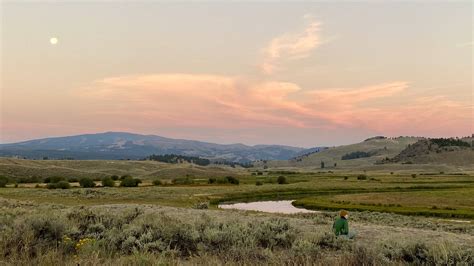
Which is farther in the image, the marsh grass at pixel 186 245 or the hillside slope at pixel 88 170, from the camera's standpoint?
the hillside slope at pixel 88 170

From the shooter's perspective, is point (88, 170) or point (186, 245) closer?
point (186, 245)

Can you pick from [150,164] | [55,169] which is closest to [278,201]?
[55,169]

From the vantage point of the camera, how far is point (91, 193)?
60.4 meters

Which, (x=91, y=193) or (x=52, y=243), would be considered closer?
(x=52, y=243)

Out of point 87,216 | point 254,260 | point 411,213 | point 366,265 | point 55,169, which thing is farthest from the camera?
point 55,169

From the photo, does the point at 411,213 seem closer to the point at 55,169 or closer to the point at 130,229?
the point at 130,229

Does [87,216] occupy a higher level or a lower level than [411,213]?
higher

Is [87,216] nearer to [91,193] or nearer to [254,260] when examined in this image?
[254,260]

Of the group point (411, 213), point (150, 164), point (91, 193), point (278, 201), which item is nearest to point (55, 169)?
point (150, 164)

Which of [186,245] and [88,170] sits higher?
[186,245]

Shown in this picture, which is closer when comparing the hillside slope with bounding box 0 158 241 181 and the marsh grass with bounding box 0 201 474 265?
the marsh grass with bounding box 0 201 474 265

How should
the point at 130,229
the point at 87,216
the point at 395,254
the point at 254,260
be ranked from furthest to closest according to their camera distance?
1. the point at 87,216
2. the point at 130,229
3. the point at 395,254
4. the point at 254,260

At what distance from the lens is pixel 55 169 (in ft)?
405

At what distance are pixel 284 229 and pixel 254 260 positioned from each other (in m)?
7.49
